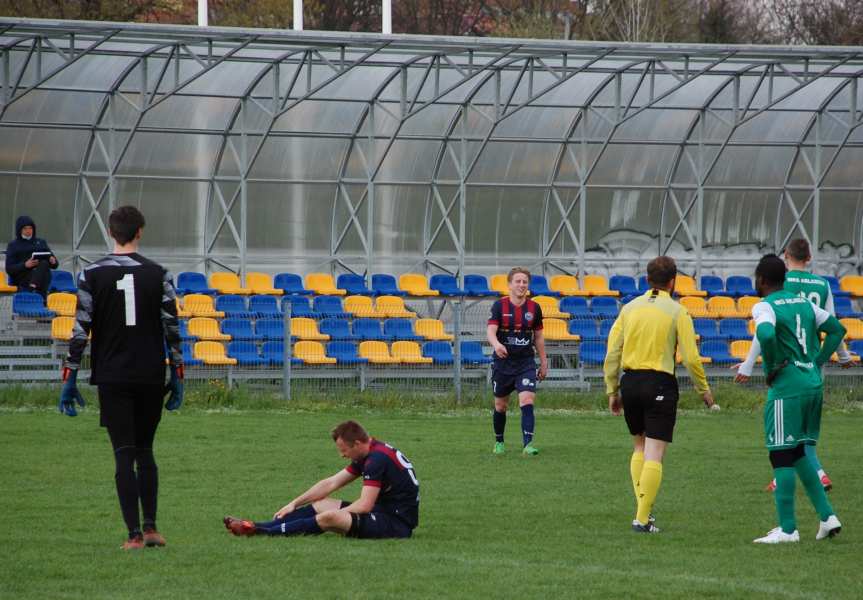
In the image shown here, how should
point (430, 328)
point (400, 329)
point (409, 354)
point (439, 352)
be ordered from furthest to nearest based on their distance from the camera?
point (430, 328), point (400, 329), point (439, 352), point (409, 354)

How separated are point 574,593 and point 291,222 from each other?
71.1 feet

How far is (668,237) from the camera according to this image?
99.9 feet

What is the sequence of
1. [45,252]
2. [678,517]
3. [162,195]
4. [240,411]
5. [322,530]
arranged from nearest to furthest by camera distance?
[322,530], [678,517], [240,411], [45,252], [162,195]

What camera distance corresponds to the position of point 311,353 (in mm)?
19875

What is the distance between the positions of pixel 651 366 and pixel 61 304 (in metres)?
13.5

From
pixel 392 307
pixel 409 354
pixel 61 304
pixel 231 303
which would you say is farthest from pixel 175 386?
pixel 392 307

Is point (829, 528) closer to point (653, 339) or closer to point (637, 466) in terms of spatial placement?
point (637, 466)

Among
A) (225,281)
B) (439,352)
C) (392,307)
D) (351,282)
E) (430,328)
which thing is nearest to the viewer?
(439,352)

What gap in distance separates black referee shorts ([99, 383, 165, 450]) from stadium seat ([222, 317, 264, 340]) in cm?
1145

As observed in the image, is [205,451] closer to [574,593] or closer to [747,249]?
[574,593]

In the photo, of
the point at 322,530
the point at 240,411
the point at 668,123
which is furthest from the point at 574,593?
the point at 668,123

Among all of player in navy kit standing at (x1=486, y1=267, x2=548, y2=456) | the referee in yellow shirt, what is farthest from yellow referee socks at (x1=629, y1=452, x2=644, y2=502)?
player in navy kit standing at (x1=486, y1=267, x2=548, y2=456)

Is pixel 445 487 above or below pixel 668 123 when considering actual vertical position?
below

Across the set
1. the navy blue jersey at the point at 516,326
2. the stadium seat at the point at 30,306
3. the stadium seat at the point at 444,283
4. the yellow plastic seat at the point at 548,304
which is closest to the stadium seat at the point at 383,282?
the stadium seat at the point at 444,283
